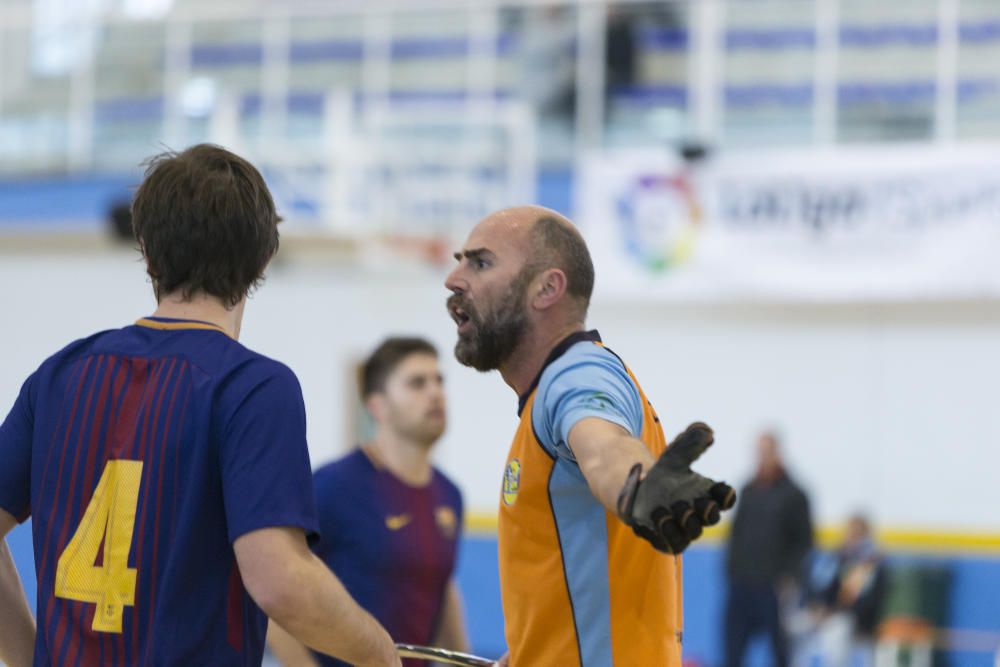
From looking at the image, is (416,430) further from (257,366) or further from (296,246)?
(296,246)

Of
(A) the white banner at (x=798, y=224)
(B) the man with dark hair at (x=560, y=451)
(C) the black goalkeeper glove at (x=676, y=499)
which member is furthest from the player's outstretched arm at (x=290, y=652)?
(A) the white banner at (x=798, y=224)

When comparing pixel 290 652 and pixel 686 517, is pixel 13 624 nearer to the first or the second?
pixel 686 517

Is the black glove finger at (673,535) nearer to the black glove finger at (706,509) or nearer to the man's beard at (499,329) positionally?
the black glove finger at (706,509)

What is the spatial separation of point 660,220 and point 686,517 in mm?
10782

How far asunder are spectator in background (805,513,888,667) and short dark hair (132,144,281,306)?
9.60 meters

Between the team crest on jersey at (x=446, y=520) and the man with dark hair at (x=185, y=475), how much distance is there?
2543mm

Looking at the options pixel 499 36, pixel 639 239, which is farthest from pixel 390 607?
pixel 499 36

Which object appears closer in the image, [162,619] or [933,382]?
[162,619]

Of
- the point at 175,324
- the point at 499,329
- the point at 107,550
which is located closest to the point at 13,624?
the point at 107,550

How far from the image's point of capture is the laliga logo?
1299cm

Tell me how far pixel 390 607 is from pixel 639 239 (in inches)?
336

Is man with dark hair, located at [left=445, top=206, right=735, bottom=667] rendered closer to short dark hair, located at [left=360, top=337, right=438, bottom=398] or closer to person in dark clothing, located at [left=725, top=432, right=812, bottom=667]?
short dark hair, located at [left=360, top=337, right=438, bottom=398]

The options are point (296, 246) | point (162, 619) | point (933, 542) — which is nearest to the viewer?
point (162, 619)

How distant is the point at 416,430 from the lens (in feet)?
17.8
